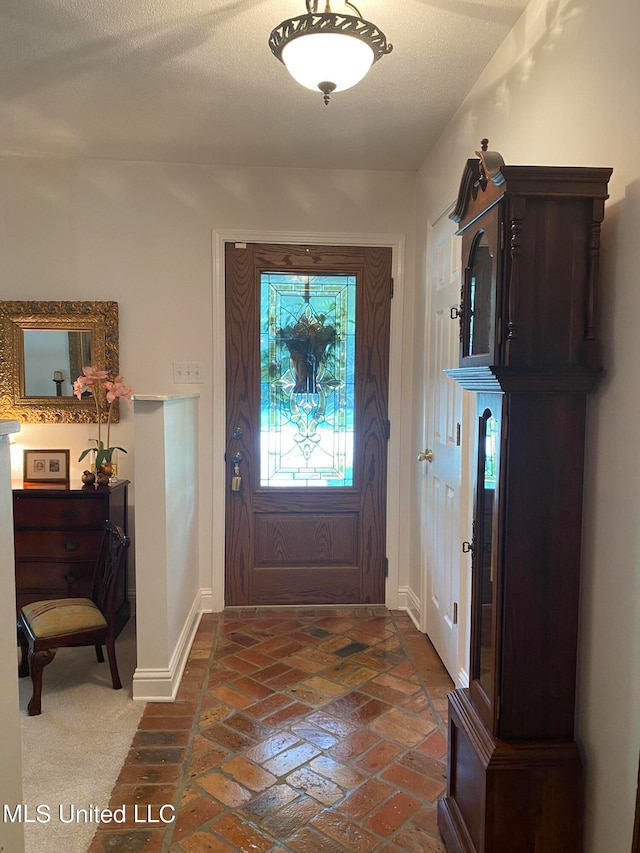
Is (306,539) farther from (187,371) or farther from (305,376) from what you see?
A: (187,371)

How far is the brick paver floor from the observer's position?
1752mm

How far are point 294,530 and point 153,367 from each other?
1.28 metres

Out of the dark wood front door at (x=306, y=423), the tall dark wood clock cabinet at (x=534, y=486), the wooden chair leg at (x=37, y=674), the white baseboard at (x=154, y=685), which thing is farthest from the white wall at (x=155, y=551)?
the tall dark wood clock cabinet at (x=534, y=486)

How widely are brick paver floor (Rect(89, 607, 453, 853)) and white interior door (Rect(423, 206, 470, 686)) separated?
0.24m

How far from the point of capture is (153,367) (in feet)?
11.2

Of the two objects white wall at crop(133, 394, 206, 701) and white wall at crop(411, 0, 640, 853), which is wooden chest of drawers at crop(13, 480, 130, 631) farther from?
white wall at crop(411, 0, 640, 853)

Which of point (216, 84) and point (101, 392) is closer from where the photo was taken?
point (216, 84)

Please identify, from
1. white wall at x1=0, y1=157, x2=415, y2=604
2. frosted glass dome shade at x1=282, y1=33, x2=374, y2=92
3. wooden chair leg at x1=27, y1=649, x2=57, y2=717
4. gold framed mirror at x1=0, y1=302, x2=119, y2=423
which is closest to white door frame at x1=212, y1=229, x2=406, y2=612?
white wall at x1=0, y1=157, x2=415, y2=604

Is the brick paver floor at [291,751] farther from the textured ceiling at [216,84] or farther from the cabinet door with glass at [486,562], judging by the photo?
the textured ceiling at [216,84]

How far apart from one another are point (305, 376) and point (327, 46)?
76.8 inches

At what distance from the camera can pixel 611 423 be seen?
1393mm

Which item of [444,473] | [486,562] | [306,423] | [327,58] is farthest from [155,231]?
[486,562]

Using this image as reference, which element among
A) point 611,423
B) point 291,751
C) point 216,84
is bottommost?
point 291,751

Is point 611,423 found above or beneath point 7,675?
above
